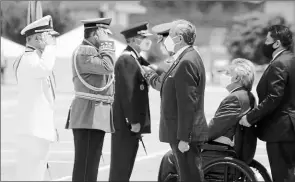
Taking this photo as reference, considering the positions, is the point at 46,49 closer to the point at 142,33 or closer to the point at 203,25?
the point at 142,33

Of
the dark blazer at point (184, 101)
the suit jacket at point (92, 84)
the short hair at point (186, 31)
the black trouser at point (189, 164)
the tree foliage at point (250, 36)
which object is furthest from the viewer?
the tree foliage at point (250, 36)

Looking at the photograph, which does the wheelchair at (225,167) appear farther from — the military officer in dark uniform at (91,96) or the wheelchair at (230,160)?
the military officer in dark uniform at (91,96)

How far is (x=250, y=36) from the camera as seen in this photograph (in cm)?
6394

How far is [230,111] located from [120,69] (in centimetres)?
121

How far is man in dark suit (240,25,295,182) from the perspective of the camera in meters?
6.52

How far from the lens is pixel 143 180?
348 inches

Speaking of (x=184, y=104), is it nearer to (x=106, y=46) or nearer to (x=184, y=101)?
(x=184, y=101)

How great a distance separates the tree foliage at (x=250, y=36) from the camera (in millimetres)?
62750

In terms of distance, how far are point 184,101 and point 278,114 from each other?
52.0 inches

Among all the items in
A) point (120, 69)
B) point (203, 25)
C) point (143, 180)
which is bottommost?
point (203, 25)

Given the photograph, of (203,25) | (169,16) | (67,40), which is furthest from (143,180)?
(203,25)

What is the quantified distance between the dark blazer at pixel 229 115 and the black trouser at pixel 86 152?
1.14 meters

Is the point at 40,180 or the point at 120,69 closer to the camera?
the point at 40,180

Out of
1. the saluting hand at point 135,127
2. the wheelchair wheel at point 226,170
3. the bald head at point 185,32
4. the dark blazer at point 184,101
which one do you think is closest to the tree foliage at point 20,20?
the saluting hand at point 135,127
